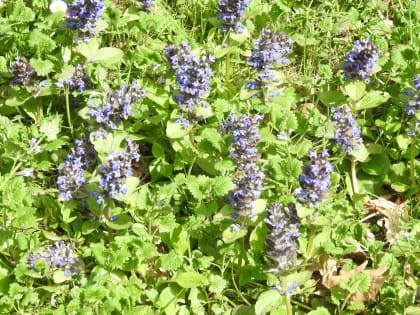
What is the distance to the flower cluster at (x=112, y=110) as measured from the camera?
3.79 metres

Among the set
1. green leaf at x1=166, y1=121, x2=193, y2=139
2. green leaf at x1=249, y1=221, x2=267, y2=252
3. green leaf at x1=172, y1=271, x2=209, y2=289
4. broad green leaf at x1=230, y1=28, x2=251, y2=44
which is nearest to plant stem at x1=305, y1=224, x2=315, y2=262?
green leaf at x1=249, y1=221, x2=267, y2=252

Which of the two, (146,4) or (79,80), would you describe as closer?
(79,80)

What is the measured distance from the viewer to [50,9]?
4.86 meters

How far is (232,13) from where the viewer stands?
14.3ft

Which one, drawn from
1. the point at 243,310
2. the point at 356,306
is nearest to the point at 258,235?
the point at 243,310

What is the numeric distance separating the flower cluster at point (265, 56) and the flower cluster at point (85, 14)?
0.96 metres

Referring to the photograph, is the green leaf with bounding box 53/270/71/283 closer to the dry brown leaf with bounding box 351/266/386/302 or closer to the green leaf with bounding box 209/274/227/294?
the green leaf with bounding box 209/274/227/294

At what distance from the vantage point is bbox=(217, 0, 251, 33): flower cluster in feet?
14.1

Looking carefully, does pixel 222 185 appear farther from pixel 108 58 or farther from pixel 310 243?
pixel 108 58

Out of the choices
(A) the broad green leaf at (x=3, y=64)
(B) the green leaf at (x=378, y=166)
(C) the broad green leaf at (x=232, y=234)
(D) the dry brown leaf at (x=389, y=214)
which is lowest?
(D) the dry brown leaf at (x=389, y=214)

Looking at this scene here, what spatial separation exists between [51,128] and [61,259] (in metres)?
1.00

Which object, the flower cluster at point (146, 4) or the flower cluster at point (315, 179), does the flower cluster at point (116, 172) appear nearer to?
the flower cluster at point (315, 179)

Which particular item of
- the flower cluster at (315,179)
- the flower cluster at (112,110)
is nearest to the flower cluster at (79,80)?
the flower cluster at (112,110)

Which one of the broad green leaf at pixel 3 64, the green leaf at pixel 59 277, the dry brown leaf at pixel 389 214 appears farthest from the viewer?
the broad green leaf at pixel 3 64
